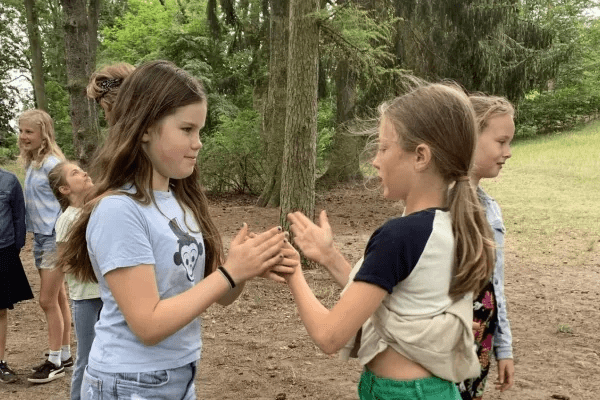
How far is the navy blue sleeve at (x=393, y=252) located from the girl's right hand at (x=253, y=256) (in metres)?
0.29

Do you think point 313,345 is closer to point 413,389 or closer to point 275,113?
point 413,389

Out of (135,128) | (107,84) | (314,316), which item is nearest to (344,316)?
(314,316)

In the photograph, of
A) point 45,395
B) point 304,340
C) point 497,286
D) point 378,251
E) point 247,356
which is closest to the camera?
point 378,251

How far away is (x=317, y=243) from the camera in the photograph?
6.36 feet

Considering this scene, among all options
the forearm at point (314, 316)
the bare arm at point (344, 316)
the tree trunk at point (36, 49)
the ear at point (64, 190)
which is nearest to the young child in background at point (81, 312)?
the ear at point (64, 190)

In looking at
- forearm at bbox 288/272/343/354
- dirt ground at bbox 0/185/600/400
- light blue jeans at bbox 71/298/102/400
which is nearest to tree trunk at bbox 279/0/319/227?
dirt ground at bbox 0/185/600/400

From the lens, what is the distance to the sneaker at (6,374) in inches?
179

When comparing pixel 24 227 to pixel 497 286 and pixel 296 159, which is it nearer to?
pixel 497 286

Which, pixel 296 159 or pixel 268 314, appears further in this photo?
pixel 296 159

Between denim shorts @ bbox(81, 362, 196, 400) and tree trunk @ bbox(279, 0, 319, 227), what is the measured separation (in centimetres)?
577

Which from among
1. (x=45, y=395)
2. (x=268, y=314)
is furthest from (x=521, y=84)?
(x=45, y=395)

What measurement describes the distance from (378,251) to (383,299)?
17 cm

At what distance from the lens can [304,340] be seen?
5.43 m

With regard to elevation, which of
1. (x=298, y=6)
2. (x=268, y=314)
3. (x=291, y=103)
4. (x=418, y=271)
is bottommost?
(x=268, y=314)
